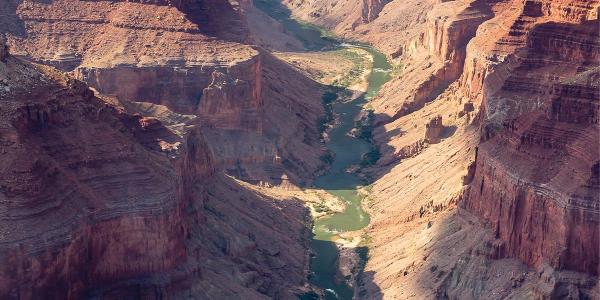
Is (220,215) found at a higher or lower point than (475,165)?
lower

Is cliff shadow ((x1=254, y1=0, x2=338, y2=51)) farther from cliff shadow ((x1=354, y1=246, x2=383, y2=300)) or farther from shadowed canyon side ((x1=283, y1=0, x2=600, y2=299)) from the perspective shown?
cliff shadow ((x1=354, y1=246, x2=383, y2=300))

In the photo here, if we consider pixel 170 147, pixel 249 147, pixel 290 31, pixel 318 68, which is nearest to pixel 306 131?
pixel 249 147

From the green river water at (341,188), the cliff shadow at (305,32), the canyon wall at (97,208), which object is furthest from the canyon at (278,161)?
the cliff shadow at (305,32)

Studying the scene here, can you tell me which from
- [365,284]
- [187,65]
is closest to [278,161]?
[187,65]

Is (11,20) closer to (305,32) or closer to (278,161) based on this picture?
(278,161)

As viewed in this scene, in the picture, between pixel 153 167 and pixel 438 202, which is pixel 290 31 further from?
pixel 153 167

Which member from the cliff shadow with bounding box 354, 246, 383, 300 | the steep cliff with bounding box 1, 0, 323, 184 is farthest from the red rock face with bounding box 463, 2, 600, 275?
the steep cliff with bounding box 1, 0, 323, 184
